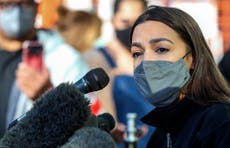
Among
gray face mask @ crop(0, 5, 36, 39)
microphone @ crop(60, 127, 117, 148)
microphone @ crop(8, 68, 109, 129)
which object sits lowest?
gray face mask @ crop(0, 5, 36, 39)

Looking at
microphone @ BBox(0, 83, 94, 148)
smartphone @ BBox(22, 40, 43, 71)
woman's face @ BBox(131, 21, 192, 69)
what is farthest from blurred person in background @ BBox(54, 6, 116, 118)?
microphone @ BBox(0, 83, 94, 148)

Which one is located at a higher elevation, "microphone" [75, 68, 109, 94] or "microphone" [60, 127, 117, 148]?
"microphone" [75, 68, 109, 94]

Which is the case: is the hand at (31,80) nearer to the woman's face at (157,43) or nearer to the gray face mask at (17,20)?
the gray face mask at (17,20)

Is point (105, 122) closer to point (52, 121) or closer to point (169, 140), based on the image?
point (52, 121)

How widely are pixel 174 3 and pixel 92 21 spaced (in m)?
0.70

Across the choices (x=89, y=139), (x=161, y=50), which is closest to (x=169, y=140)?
(x=161, y=50)

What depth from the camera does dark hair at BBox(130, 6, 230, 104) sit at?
194cm

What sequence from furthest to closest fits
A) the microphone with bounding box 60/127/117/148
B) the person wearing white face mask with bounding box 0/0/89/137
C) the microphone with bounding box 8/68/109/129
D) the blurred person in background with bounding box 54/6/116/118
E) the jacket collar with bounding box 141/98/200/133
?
the blurred person in background with bounding box 54/6/116/118 → the person wearing white face mask with bounding box 0/0/89/137 → the jacket collar with bounding box 141/98/200/133 → the microphone with bounding box 8/68/109/129 → the microphone with bounding box 60/127/117/148

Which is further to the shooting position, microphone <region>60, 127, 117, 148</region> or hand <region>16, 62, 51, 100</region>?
hand <region>16, 62, 51, 100</region>

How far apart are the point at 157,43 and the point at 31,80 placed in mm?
2561

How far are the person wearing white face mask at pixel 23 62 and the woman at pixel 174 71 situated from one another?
7.54 ft

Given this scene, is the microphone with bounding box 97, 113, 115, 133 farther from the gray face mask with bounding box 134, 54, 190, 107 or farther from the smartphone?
the smartphone

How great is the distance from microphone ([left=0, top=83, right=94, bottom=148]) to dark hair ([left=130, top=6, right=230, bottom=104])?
619 millimetres

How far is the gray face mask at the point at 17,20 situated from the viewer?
445cm
